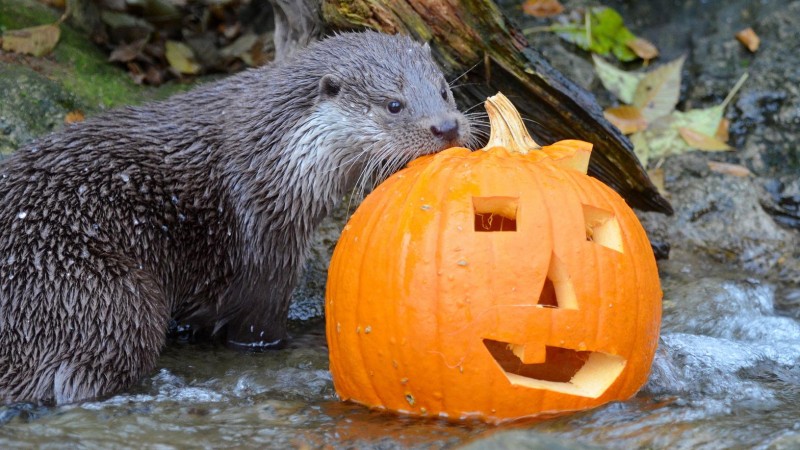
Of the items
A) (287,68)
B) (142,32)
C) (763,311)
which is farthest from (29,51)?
(763,311)

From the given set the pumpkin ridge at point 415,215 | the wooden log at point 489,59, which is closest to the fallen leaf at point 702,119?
the wooden log at point 489,59

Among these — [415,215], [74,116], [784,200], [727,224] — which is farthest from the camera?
[784,200]

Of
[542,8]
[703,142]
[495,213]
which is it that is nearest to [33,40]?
[542,8]

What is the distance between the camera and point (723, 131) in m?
5.59

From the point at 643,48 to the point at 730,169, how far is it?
1.16 metres

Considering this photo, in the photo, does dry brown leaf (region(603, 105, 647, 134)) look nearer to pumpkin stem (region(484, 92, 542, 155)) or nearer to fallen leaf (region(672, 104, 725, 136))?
fallen leaf (region(672, 104, 725, 136))

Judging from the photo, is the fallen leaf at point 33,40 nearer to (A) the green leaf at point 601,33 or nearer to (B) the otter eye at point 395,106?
(B) the otter eye at point 395,106

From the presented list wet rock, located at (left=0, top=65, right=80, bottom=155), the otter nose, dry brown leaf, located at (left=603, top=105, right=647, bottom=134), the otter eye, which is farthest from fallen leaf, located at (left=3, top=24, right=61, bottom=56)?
dry brown leaf, located at (left=603, top=105, right=647, bottom=134)

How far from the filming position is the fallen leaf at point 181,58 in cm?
556

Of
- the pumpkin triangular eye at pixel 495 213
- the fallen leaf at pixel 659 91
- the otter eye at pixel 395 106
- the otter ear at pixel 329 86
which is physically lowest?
the pumpkin triangular eye at pixel 495 213

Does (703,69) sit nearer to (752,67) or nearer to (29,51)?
(752,67)

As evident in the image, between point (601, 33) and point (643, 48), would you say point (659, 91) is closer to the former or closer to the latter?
point (643, 48)

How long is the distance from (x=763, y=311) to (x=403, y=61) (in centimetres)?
188

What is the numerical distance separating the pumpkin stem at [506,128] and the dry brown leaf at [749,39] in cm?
323
